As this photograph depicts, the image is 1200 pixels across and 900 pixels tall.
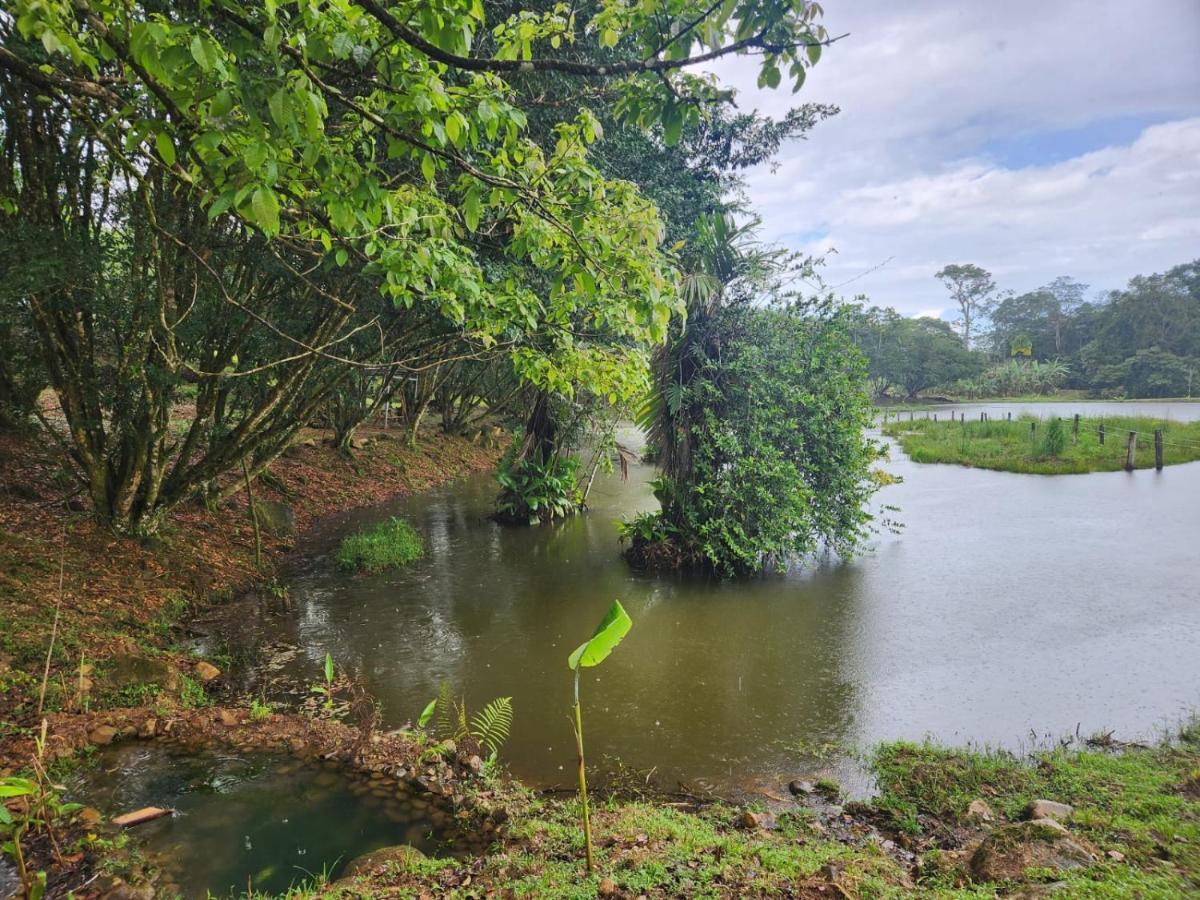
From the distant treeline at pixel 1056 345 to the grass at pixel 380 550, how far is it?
26408 mm

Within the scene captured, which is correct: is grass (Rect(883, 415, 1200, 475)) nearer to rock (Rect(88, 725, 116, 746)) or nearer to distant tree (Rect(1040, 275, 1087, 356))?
rock (Rect(88, 725, 116, 746))

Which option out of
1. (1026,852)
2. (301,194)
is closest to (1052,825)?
(1026,852)

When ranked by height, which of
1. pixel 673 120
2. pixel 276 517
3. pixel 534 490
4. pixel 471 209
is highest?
pixel 673 120

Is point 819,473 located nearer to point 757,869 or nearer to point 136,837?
point 757,869

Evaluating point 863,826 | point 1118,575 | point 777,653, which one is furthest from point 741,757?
point 1118,575

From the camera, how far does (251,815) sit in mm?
3414

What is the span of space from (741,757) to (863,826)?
40.9 inches

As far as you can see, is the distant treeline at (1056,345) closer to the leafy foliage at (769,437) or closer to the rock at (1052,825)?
the leafy foliage at (769,437)

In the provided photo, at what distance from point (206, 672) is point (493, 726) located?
259cm

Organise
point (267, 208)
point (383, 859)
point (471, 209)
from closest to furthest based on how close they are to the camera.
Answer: point (267, 208) < point (471, 209) < point (383, 859)

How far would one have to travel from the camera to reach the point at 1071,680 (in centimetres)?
541

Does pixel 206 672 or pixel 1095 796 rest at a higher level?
pixel 206 672

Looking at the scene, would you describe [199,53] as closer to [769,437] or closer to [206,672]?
[206,672]

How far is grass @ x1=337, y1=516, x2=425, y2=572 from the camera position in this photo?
8.86 m
